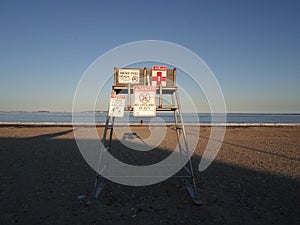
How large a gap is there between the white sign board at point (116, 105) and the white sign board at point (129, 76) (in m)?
0.38

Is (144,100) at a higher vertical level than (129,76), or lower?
lower

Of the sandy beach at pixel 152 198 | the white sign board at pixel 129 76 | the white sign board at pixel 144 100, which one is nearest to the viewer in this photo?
the sandy beach at pixel 152 198

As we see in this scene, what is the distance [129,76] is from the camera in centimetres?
438

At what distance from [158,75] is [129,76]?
26.5 inches

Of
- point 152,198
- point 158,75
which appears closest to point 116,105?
point 158,75

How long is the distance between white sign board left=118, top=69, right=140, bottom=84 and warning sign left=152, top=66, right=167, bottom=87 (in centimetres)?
39

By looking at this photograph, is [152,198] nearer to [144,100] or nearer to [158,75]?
[144,100]

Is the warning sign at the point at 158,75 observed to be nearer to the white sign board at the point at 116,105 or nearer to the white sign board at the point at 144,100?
the white sign board at the point at 144,100

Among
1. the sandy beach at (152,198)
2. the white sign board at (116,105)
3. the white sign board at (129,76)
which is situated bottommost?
the sandy beach at (152,198)

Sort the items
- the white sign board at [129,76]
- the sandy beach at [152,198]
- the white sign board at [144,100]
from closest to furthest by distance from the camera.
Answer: the sandy beach at [152,198]
the white sign board at [144,100]
the white sign board at [129,76]

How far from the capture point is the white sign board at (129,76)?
4352mm

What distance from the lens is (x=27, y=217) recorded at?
356cm

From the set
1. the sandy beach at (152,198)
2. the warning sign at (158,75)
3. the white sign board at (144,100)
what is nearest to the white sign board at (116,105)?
the white sign board at (144,100)

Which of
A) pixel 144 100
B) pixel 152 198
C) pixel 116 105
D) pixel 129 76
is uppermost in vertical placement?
pixel 129 76
